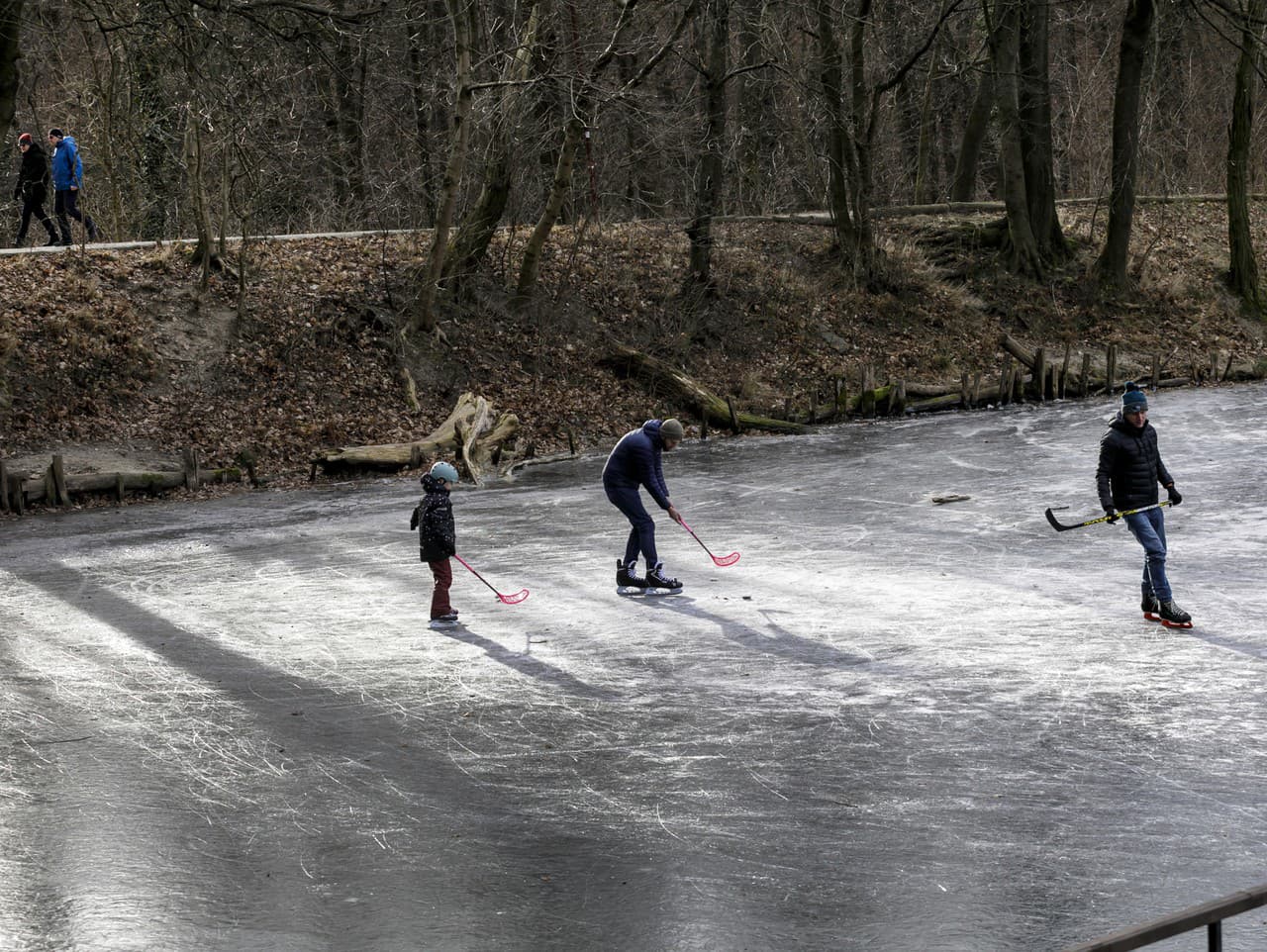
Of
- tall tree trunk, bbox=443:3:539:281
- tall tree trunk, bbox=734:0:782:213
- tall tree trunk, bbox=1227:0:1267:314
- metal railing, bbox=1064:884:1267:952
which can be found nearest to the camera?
metal railing, bbox=1064:884:1267:952

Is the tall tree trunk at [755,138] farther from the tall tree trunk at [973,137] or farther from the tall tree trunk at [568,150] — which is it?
the tall tree trunk at [568,150]

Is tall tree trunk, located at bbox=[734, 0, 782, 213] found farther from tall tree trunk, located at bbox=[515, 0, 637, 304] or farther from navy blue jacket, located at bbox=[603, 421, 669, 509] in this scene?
navy blue jacket, located at bbox=[603, 421, 669, 509]

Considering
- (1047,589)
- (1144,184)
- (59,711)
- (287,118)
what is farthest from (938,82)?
(59,711)

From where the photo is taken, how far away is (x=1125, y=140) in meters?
34.4

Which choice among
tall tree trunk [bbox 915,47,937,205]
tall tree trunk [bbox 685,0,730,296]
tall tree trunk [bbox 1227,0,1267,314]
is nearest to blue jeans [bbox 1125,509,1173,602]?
tall tree trunk [bbox 685,0,730,296]

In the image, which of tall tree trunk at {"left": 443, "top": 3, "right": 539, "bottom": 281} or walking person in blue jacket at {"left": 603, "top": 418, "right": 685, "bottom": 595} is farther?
tall tree trunk at {"left": 443, "top": 3, "right": 539, "bottom": 281}

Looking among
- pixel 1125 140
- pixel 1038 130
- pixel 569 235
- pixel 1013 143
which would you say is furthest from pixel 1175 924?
pixel 1038 130

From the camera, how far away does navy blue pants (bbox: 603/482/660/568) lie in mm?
13227

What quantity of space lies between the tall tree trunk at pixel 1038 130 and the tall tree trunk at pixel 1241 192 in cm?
429

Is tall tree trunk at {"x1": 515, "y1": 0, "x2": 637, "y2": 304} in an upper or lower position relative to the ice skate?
upper

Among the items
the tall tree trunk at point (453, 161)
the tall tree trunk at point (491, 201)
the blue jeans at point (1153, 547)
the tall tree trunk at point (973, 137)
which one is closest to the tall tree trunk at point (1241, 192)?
the tall tree trunk at point (973, 137)

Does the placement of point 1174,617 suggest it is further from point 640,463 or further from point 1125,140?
point 1125,140

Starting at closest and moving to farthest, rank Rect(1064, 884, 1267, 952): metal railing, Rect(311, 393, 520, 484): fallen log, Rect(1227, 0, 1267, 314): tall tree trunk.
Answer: Rect(1064, 884, 1267, 952): metal railing, Rect(311, 393, 520, 484): fallen log, Rect(1227, 0, 1267, 314): tall tree trunk

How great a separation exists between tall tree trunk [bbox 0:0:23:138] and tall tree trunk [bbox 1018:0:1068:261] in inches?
945
